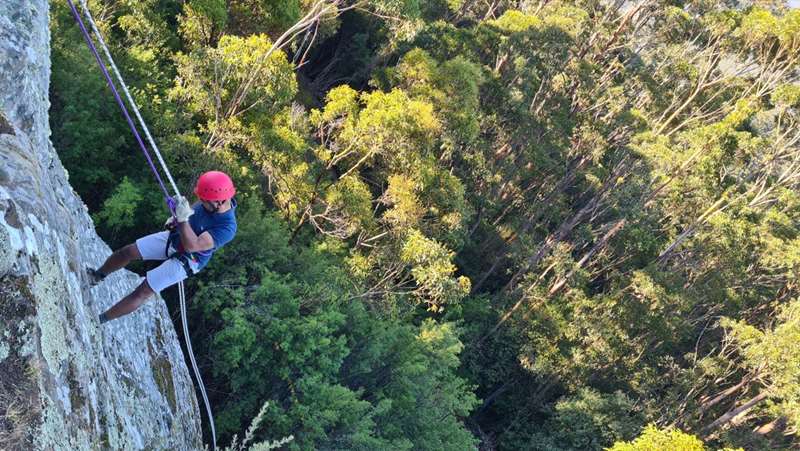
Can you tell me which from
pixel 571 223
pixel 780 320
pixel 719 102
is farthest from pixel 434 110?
pixel 719 102

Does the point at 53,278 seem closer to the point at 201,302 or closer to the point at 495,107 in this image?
the point at 201,302

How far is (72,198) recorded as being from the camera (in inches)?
236

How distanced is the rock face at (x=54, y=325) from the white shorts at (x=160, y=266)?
506 mm

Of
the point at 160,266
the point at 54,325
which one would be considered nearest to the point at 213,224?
the point at 160,266

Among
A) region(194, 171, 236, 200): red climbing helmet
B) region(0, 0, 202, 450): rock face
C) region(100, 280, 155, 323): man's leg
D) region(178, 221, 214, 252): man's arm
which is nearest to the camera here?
region(0, 0, 202, 450): rock face

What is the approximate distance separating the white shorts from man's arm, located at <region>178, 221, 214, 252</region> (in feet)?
1.05

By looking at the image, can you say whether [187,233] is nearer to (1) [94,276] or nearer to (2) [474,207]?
(1) [94,276]

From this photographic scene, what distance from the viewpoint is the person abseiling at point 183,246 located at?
4898 millimetres

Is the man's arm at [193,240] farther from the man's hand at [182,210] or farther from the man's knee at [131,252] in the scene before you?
the man's knee at [131,252]

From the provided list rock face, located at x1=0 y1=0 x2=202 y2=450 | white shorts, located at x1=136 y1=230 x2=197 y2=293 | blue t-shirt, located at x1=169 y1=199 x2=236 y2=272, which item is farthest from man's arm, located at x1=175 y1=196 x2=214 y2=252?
rock face, located at x1=0 y1=0 x2=202 y2=450

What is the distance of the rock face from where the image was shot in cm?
329

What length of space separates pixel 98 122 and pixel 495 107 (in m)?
14.4

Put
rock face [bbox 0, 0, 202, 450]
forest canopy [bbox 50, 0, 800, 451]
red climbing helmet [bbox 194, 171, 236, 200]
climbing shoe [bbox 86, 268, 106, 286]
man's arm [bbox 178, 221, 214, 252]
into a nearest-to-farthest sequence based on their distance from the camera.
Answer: rock face [bbox 0, 0, 202, 450], man's arm [bbox 178, 221, 214, 252], red climbing helmet [bbox 194, 171, 236, 200], climbing shoe [bbox 86, 268, 106, 286], forest canopy [bbox 50, 0, 800, 451]

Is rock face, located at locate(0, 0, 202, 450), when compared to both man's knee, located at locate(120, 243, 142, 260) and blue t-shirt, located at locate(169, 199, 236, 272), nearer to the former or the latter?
man's knee, located at locate(120, 243, 142, 260)
